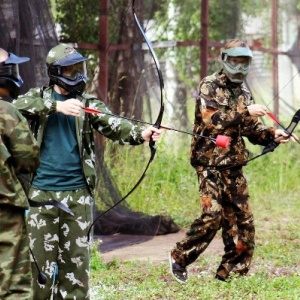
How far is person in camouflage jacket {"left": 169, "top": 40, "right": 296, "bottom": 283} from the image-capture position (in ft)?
27.2

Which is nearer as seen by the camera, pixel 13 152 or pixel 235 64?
pixel 13 152

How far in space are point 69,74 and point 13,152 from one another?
44.4 inches

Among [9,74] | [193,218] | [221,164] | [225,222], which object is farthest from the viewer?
[193,218]

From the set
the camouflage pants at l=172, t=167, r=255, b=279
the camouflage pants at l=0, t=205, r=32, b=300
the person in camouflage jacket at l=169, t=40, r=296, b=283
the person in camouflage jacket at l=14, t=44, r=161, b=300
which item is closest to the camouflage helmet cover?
the person in camouflage jacket at l=169, t=40, r=296, b=283

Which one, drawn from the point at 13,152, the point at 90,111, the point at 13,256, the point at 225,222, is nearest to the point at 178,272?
the point at 225,222

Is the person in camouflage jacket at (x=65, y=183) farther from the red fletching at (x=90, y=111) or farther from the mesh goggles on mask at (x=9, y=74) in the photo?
the mesh goggles on mask at (x=9, y=74)

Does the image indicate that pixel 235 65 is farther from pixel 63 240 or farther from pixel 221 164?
pixel 63 240

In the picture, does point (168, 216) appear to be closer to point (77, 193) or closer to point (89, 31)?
point (89, 31)

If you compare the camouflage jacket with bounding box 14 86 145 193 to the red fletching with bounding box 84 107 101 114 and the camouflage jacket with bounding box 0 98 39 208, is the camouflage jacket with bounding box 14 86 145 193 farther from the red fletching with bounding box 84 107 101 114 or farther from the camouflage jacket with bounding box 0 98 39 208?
the camouflage jacket with bounding box 0 98 39 208

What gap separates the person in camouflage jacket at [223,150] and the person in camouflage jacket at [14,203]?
99.3 inches

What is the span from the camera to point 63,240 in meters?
6.89

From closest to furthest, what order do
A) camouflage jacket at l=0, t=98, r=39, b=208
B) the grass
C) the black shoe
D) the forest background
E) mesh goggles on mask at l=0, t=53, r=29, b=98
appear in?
camouflage jacket at l=0, t=98, r=39, b=208 → mesh goggles on mask at l=0, t=53, r=29, b=98 → the grass → the black shoe → the forest background

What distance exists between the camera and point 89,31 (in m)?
10.9

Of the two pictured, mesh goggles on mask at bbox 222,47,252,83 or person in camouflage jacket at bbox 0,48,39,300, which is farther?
mesh goggles on mask at bbox 222,47,252,83
